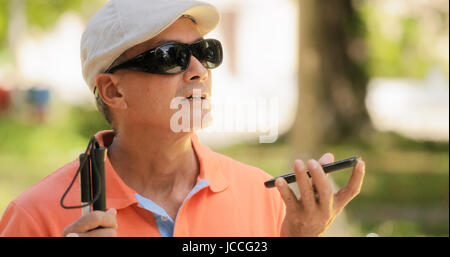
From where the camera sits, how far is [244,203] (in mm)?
2213

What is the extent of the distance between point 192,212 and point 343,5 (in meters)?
9.46

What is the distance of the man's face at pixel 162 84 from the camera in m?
2.17

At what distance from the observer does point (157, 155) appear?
7.54ft

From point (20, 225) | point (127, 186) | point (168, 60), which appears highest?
point (168, 60)

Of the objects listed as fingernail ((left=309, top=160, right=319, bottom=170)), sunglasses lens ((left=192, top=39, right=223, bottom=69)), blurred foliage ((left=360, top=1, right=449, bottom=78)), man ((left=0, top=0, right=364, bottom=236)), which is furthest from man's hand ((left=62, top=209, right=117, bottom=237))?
blurred foliage ((left=360, top=1, right=449, bottom=78))

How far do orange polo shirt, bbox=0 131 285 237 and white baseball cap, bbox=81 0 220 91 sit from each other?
0.41 meters

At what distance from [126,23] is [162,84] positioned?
26 centimetres

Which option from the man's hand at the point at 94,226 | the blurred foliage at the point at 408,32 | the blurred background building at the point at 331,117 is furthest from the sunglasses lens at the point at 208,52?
the blurred foliage at the point at 408,32

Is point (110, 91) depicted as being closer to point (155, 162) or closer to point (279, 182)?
point (155, 162)

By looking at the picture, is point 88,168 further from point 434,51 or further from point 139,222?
point 434,51

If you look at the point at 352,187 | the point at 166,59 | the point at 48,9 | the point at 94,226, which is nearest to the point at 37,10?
the point at 48,9

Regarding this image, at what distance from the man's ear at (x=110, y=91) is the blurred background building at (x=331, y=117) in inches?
15.6

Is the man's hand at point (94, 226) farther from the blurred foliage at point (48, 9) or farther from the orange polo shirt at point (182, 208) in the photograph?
the blurred foliage at point (48, 9)
